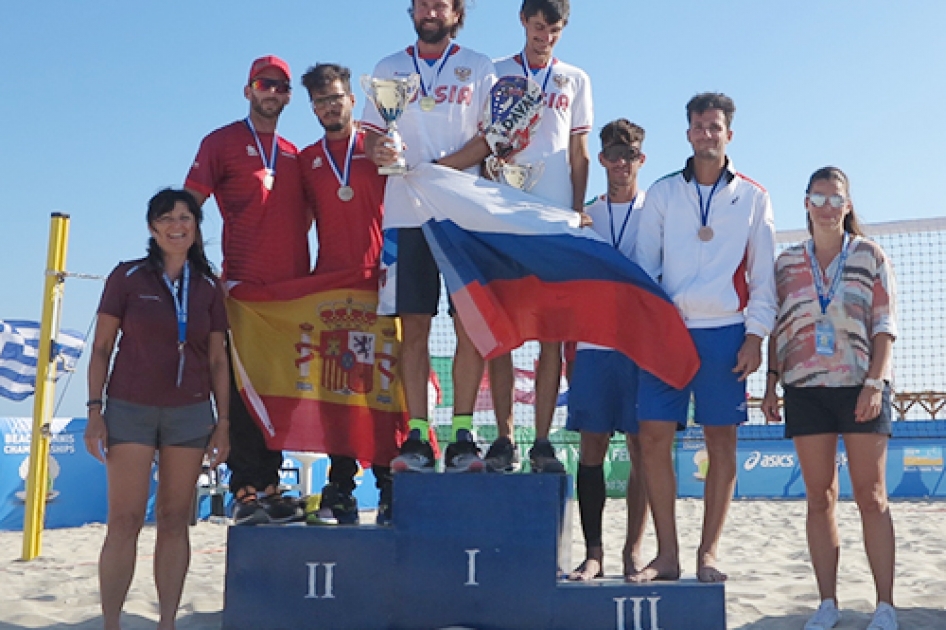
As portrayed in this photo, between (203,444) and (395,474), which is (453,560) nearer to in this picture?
(395,474)

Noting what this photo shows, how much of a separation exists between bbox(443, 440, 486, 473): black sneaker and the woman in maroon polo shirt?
982 millimetres

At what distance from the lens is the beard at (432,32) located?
15.0 ft

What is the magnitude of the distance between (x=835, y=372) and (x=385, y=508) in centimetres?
213

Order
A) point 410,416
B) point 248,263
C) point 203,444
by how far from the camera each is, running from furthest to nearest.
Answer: point 248,263, point 410,416, point 203,444

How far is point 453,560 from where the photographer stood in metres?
4.04

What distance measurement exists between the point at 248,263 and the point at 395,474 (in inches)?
55.8

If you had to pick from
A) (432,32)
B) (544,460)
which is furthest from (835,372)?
(432,32)

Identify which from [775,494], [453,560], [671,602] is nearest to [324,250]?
[453,560]

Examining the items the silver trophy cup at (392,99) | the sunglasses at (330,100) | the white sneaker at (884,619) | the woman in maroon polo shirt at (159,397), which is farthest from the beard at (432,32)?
the white sneaker at (884,619)

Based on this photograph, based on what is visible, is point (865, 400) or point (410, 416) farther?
point (410, 416)

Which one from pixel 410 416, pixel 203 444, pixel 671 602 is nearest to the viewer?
pixel 671 602

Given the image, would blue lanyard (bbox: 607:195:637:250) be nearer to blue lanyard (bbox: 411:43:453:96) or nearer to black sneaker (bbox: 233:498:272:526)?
blue lanyard (bbox: 411:43:453:96)

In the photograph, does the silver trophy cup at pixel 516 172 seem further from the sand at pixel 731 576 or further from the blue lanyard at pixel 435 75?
the sand at pixel 731 576

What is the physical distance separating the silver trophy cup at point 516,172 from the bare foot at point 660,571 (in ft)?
5.86
